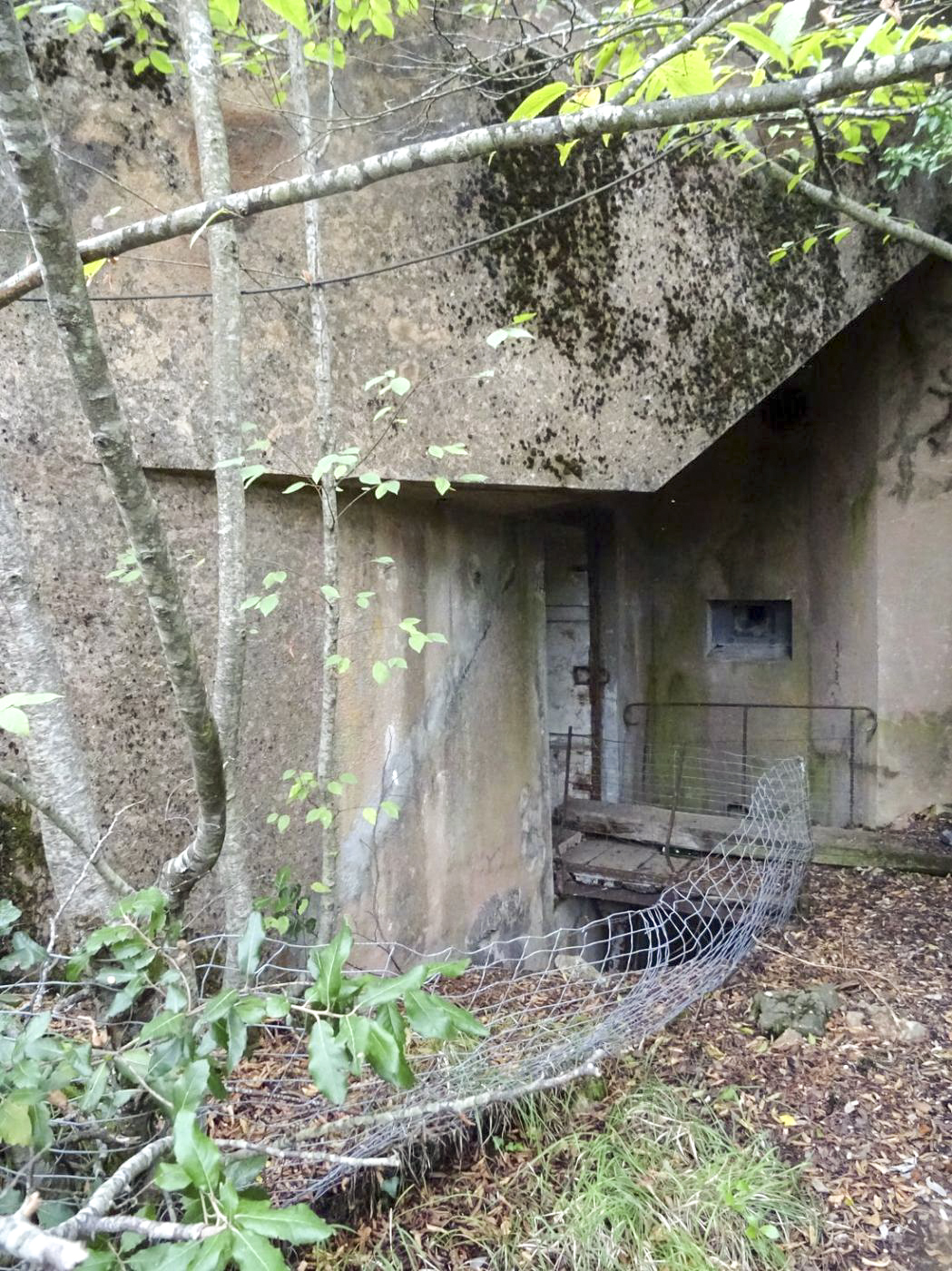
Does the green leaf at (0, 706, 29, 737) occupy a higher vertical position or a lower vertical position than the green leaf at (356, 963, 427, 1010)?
higher

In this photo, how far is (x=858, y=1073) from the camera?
2.70 m

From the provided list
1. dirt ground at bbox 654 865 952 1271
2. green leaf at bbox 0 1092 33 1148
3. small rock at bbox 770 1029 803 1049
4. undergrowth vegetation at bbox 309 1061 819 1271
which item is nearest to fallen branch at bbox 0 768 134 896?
green leaf at bbox 0 1092 33 1148

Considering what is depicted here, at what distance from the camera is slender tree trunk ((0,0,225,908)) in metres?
1.12

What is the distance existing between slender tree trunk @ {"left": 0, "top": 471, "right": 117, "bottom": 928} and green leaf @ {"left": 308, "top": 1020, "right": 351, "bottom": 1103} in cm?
78

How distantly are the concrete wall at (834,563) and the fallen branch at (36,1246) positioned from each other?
5.64 metres

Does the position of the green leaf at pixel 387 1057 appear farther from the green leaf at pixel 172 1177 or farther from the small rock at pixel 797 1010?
the small rock at pixel 797 1010

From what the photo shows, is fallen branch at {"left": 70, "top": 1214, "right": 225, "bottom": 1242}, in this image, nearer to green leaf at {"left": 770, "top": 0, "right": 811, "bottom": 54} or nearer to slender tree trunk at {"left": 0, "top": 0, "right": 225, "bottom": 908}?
slender tree trunk at {"left": 0, "top": 0, "right": 225, "bottom": 908}

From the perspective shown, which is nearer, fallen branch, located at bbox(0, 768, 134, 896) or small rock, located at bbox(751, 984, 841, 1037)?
fallen branch, located at bbox(0, 768, 134, 896)

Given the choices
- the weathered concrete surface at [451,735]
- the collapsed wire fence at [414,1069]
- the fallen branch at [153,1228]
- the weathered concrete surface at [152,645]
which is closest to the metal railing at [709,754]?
the weathered concrete surface at [451,735]

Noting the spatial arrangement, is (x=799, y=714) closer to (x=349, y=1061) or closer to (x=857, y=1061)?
(x=857, y=1061)

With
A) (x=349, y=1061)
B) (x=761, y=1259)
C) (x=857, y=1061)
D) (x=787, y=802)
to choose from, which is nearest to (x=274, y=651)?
(x=349, y=1061)

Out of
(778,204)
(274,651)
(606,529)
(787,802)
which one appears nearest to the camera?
(274,651)

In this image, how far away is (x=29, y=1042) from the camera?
50.3 inches

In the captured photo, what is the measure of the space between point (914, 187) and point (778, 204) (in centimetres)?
134
